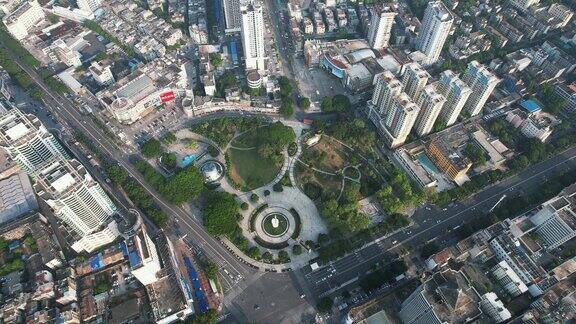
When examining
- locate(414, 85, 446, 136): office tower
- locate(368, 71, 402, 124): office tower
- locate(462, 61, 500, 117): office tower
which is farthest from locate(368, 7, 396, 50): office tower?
locate(414, 85, 446, 136): office tower

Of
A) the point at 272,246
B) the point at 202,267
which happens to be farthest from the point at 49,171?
the point at 272,246

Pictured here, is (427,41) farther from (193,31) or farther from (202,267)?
(202,267)

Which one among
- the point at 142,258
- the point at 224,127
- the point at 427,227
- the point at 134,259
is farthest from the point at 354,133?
the point at 134,259

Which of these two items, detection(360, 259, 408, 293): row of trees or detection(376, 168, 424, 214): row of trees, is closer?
detection(360, 259, 408, 293): row of trees

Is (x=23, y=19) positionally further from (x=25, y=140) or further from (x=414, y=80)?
(x=414, y=80)

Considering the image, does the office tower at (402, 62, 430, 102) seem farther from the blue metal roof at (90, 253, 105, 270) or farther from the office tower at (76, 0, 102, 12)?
the office tower at (76, 0, 102, 12)
